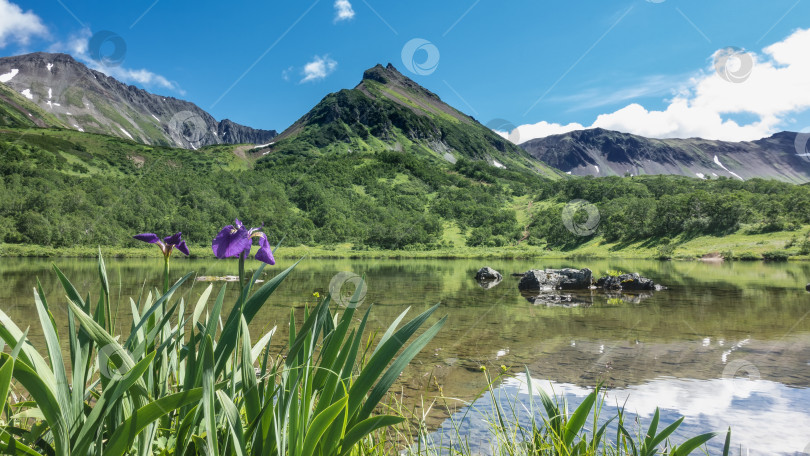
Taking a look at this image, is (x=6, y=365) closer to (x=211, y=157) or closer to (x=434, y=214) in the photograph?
(x=434, y=214)

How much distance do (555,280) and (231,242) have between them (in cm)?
2239

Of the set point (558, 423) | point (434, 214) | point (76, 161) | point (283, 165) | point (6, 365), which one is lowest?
point (558, 423)

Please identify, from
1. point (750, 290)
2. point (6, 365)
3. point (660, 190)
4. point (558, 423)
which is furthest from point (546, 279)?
point (660, 190)

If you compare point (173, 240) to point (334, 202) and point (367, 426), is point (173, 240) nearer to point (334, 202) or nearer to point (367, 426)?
point (367, 426)

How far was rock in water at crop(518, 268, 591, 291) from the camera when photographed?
21789 millimetres

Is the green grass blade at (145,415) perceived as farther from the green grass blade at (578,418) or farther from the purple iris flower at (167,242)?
the green grass blade at (578,418)

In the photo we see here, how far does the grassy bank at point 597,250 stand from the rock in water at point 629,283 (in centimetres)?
3432

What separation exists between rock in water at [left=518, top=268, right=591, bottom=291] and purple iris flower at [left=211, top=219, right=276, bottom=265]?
20.8 m

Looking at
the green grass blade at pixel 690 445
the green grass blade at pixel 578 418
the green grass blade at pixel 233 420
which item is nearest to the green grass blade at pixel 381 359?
the green grass blade at pixel 233 420

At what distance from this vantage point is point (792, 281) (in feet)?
75.5

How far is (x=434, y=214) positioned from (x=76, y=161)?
7109 centimetres

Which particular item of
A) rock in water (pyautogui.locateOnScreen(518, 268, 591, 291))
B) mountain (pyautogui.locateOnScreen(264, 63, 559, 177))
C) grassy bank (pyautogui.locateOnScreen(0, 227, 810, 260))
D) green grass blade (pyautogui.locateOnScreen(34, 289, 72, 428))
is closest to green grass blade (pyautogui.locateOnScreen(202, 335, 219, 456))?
green grass blade (pyautogui.locateOnScreen(34, 289, 72, 428))

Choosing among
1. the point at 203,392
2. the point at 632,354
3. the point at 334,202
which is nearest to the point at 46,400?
the point at 203,392

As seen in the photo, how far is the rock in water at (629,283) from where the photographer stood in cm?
2092
